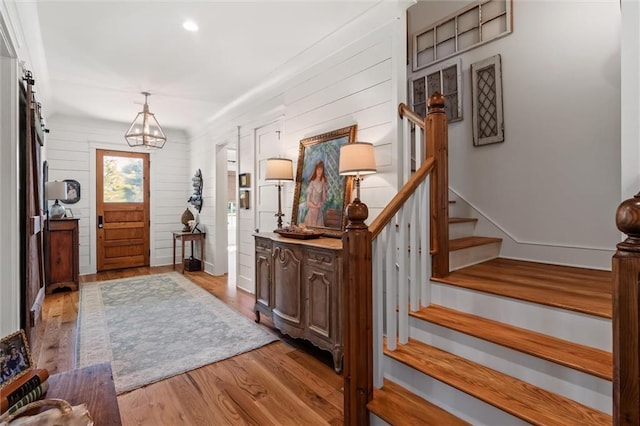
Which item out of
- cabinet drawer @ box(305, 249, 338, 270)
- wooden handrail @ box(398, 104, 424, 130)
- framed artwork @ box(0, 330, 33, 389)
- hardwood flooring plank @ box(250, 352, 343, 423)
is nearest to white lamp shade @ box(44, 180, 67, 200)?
hardwood flooring plank @ box(250, 352, 343, 423)

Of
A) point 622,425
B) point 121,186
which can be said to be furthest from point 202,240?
point 622,425

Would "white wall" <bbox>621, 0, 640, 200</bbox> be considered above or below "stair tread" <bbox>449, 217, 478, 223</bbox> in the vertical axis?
above

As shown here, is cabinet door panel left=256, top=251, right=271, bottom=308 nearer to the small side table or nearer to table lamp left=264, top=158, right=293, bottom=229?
table lamp left=264, top=158, right=293, bottom=229

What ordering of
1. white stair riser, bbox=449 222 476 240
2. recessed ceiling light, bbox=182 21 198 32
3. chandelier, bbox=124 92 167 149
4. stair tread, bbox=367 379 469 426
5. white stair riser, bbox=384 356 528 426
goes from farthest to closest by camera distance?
chandelier, bbox=124 92 167 149 → white stair riser, bbox=449 222 476 240 → recessed ceiling light, bbox=182 21 198 32 → stair tread, bbox=367 379 469 426 → white stair riser, bbox=384 356 528 426

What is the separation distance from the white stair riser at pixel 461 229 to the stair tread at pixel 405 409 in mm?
1620

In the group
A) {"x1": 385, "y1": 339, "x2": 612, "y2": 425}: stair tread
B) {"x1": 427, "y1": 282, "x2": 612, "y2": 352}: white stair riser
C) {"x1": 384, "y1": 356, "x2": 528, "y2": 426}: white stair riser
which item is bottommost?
{"x1": 384, "y1": 356, "x2": 528, "y2": 426}: white stair riser

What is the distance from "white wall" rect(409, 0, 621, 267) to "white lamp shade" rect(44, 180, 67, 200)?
553 centimetres

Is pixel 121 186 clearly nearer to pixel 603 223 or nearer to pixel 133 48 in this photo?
pixel 133 48

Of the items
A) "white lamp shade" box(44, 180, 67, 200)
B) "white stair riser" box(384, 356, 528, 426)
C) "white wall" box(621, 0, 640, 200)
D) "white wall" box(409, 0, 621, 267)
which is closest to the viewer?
"white wall" box(621, 0, 640, 200)

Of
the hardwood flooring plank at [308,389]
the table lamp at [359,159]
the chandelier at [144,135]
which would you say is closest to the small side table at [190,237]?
the chandelier at [144,135]

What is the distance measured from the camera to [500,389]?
1496mm

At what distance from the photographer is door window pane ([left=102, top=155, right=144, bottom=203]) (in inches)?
244

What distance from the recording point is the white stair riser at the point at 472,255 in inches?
96.5

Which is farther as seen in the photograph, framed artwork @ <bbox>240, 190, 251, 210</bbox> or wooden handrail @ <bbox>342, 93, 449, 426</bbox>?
framed artwork @ <bbox>240, 190, 251, 210</bbox>
